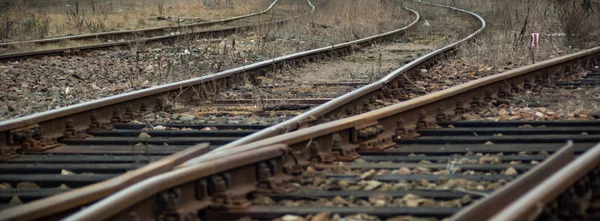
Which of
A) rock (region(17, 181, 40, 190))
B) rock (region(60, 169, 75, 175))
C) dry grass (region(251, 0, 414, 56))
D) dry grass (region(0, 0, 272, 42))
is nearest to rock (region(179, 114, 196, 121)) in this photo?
rock (region(60, 169, 75, 175))

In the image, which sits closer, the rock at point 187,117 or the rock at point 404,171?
the rock at point 404,171

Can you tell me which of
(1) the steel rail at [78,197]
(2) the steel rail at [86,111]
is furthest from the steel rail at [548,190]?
(2) the steel rail at [86,111]

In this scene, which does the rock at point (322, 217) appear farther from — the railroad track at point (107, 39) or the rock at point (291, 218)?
Answer: the railroad track at point (107, 39)

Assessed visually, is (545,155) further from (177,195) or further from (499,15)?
(499,15)

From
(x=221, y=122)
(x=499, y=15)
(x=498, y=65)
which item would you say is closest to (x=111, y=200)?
(x=221, y=122)

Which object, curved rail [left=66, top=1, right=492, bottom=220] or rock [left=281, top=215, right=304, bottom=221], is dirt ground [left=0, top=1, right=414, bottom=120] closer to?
curved rail [left=66, top=1, right=492, bottom=220]

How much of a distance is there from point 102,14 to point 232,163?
20.6 metres

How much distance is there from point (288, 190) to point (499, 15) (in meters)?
17.2

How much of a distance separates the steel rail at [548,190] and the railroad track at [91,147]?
1.80 m

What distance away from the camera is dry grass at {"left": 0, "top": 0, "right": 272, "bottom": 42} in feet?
60.6

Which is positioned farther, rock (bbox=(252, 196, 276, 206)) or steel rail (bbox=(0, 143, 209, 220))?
rock (bbox=(252, 196, 276, 206))

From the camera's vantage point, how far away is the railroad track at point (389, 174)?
4.08 m

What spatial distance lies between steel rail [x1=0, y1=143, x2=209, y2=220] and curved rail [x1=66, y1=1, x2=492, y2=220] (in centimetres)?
14

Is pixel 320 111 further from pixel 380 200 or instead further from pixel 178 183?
pixel 178 183
